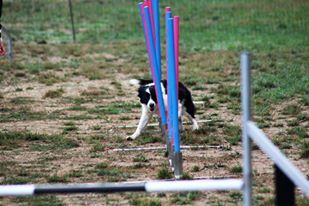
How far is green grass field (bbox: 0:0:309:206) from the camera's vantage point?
857 cm

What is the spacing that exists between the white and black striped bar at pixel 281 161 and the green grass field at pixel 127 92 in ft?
9.30

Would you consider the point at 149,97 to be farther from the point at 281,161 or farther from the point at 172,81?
the point at 281,161

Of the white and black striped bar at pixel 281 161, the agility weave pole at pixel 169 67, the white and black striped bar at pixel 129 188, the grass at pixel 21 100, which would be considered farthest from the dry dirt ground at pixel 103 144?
the white and black striped bar at pixel 281 161

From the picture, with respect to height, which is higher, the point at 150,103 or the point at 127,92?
the point at 150,103

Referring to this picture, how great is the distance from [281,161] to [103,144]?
6.52 metres

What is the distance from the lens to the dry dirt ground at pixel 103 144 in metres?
7.46

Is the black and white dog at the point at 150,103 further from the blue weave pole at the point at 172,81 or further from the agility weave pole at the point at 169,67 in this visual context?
the blue weave pole at the point at 172,81

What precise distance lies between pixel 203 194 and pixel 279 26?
1747 cm

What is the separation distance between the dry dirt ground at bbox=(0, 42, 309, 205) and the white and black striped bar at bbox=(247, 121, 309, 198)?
284 cm

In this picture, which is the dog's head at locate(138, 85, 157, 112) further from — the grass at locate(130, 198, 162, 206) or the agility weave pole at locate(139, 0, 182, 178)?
the grass at locate(130, 198, 162, 206)

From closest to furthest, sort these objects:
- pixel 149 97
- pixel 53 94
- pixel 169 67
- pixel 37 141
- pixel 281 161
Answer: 1. pixel 281 161
2. pixel 169 67
3. pixel 149 97
4. pixel 37 141
5. pixel 53 94

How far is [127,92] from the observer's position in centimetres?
1513

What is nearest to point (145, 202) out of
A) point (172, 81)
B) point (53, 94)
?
point (172, 81)

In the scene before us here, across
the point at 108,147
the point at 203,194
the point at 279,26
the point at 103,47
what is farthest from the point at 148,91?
the point at 279,26
